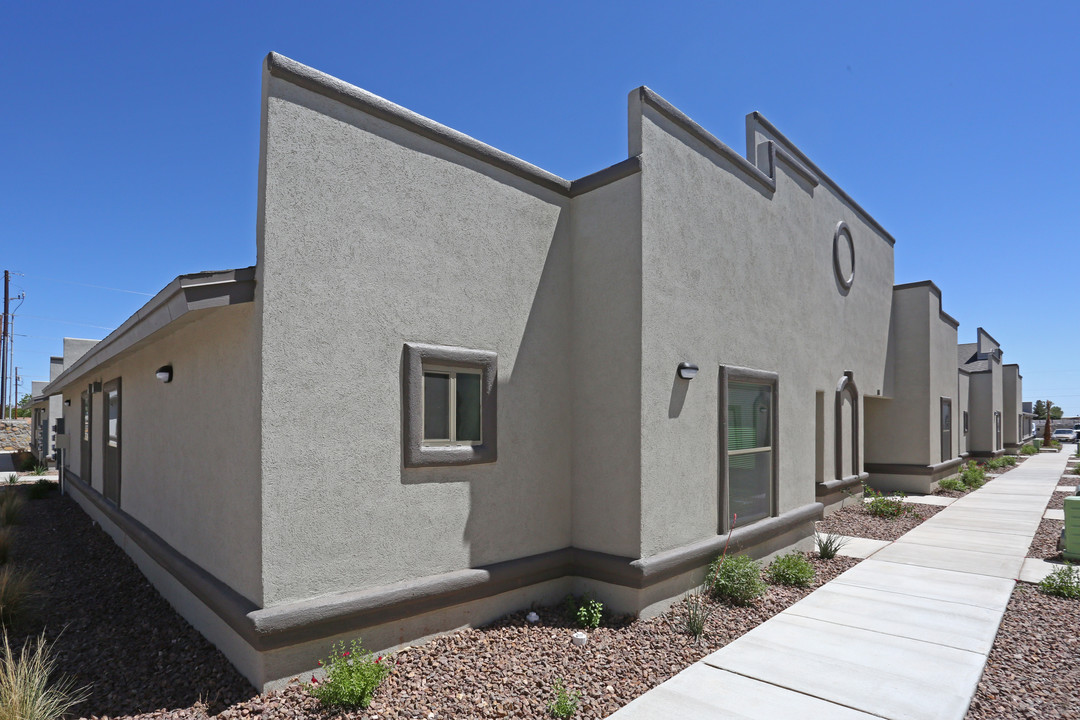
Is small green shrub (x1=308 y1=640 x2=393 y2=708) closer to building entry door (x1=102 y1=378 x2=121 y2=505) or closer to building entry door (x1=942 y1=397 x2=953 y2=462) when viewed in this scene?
building entry door (x1=102 y1=378 x2=121 y2=505)

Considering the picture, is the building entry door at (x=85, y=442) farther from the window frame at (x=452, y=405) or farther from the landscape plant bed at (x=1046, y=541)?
the landscape plant bed at (x=1046, y=541)

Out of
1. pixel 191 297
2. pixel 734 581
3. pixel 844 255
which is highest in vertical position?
pixel 844 255

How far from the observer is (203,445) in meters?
6.02

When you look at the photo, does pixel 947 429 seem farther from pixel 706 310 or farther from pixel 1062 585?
pixel 706 310

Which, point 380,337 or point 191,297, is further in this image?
point 380,337

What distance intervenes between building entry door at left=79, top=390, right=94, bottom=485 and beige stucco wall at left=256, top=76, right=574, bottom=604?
33.7ft

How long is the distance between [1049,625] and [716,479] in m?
3.56

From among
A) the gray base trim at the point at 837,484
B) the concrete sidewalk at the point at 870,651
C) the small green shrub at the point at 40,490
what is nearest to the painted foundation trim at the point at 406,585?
the concrete sidewalk at the point at 870,651

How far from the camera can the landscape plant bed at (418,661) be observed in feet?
14.8

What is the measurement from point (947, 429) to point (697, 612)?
17.2 meters

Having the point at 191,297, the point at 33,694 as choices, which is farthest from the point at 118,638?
the point at 191,297

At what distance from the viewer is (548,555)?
6.58m

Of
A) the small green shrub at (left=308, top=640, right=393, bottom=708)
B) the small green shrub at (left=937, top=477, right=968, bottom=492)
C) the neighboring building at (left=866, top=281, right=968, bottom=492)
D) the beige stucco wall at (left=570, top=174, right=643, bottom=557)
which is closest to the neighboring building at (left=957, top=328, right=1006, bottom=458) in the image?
the small green shrub at (left=937, top=477, right=968, bottom=492)

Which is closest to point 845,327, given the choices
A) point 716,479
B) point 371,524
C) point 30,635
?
point 716,479
